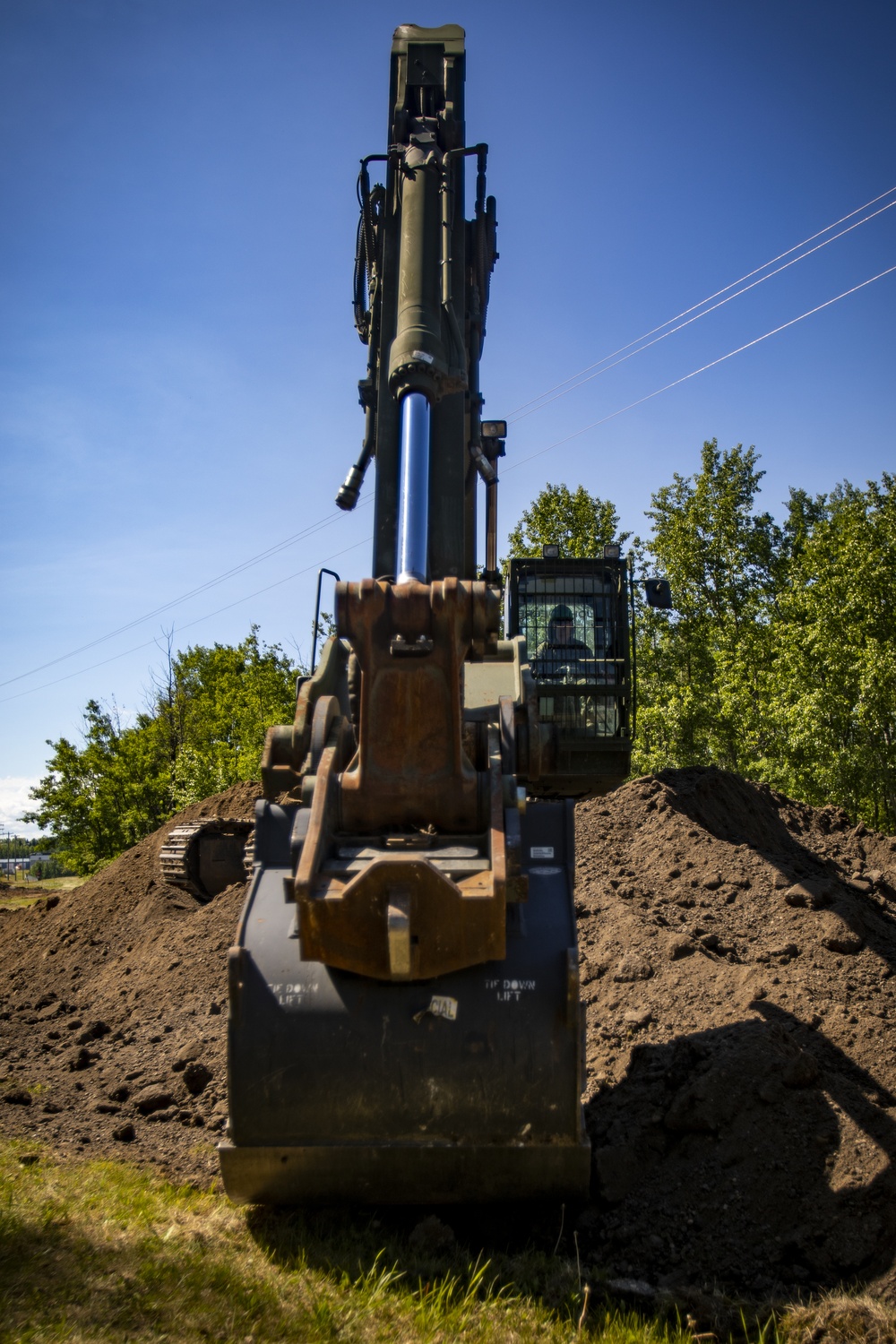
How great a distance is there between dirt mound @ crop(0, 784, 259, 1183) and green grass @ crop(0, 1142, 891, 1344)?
39.4 inches

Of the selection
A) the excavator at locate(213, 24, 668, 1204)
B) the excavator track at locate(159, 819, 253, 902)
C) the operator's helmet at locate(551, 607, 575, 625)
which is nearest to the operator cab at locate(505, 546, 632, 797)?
the operator's helmet at locate(551, 607, 575, 625)


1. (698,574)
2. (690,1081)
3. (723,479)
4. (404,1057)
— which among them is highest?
(723,479)

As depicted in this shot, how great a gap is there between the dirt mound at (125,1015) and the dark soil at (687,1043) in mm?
32

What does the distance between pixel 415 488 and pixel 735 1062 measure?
3590 millimetres

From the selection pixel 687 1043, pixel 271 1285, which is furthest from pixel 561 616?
pixel 271 1285

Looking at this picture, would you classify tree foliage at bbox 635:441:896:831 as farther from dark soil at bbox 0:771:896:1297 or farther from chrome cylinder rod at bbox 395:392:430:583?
chrome cylinder rod at bbox 395:392:430:583

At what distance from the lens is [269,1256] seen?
13.5 ft

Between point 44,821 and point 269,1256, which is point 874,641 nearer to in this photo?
point 269,1256

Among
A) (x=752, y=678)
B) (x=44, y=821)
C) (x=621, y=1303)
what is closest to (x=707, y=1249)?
(x=621, y=1303)

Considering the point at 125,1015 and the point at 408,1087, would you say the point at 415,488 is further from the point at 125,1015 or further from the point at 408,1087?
the point at 125,1015

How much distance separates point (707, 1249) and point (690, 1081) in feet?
3.15

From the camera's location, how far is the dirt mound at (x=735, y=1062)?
4.47 m

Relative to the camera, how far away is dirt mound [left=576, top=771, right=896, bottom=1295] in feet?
14.7

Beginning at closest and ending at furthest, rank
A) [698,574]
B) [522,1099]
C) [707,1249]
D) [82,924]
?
[522,1099], [707,1249], [82,924], [698,574]
